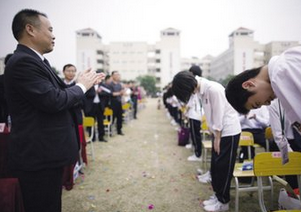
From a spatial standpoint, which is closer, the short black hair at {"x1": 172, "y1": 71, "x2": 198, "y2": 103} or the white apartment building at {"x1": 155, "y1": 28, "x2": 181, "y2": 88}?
the short black hair at {"x1": 172, "y1": 71, "x2": 198, "y2": 103}

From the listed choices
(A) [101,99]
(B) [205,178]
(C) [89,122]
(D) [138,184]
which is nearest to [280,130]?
(B) [205,178]

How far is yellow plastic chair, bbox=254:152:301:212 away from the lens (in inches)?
69.8

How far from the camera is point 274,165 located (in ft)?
5.93

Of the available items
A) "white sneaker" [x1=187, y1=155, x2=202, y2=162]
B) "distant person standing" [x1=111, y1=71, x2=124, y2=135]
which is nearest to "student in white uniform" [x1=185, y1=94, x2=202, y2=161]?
"white sneaker" [x1=187, y1=155, x2=202, y2=162]

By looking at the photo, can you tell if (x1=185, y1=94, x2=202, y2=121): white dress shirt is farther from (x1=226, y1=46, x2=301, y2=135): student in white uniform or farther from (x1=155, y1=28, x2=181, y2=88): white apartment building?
(x1=155, y1=28, x2=181, y2=88): white apartment building

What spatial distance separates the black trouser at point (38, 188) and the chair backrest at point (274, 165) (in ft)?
5.31

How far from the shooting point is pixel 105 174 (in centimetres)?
377

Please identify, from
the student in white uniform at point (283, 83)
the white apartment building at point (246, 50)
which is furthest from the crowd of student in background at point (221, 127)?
the white apartment building at point (246, 50)

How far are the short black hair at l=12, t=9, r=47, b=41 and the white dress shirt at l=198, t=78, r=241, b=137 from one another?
1.78m

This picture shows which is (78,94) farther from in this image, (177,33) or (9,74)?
(177,33)

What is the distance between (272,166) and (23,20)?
2253 mm

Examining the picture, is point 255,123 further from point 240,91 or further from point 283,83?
point 283,83

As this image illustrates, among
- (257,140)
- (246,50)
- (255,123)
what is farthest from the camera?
(246,50)

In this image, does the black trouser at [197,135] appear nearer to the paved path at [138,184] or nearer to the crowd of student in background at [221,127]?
the paved path at [138,184]
